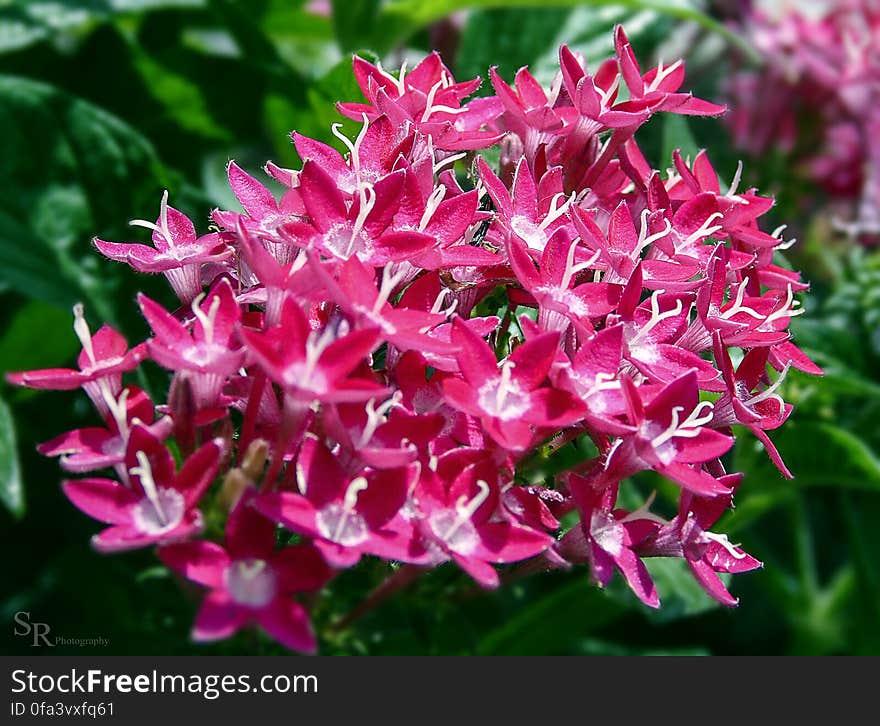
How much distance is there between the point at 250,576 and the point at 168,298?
26.0 inches

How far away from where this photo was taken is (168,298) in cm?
127

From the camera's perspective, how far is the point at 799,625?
5.16 ft

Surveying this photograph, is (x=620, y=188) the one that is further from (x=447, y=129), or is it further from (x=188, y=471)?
(x=188, y=471)

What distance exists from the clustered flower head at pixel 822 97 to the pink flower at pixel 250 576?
4.88 ft

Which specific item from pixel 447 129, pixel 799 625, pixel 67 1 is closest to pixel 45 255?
pixel 67 1

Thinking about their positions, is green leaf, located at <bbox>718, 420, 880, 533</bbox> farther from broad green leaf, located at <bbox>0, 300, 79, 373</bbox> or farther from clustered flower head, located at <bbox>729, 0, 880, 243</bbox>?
broad green leaf, located at <bbox>0, 300, 79, 373</bbox>

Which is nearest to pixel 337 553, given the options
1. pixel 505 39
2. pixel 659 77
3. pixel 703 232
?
pixel 703 232

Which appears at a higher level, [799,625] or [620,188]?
[620,188]

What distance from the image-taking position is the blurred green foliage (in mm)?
1193

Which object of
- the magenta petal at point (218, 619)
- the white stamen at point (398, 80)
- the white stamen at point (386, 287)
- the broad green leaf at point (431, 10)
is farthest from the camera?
the broad green leaf at point (431, 10)

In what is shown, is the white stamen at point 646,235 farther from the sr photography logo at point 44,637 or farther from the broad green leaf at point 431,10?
the sr photography logo at point 44,637

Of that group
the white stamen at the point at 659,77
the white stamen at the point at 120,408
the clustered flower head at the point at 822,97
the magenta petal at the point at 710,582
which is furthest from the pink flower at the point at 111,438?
the clustered flower head at the point at 822,97

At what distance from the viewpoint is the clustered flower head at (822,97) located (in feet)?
6.22

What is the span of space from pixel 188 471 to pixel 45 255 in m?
0.68
